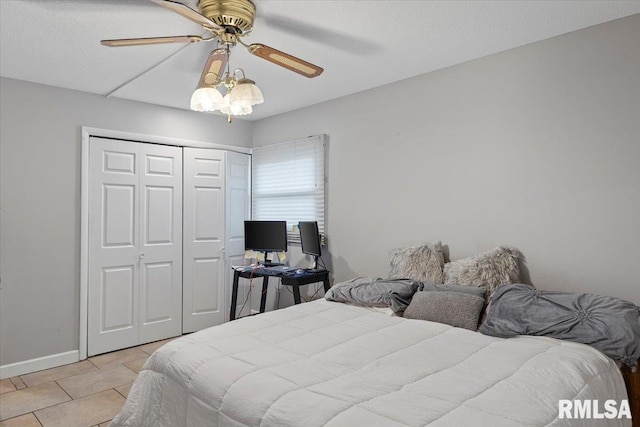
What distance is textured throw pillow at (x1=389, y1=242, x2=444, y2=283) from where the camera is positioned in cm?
313

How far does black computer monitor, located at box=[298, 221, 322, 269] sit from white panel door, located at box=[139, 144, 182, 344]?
1390 mm

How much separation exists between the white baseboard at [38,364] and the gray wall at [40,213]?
0.04m

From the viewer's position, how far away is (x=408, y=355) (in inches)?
81.6

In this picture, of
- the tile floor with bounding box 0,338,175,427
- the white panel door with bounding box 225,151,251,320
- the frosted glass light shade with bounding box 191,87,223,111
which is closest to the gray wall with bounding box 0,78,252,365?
the tile floor with bounding box 0,338,175,427

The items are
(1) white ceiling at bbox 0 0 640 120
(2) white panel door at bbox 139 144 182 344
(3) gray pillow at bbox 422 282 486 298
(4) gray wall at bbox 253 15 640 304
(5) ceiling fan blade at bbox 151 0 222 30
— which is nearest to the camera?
(5) ceiling fan blade at bbox 151 0 222 30

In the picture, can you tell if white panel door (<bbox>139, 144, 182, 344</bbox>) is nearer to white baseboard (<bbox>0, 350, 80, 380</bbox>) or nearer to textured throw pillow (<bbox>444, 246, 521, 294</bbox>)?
white baseboard (<bbox>0, 350, 80, 380</bbox>)

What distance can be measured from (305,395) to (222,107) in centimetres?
158

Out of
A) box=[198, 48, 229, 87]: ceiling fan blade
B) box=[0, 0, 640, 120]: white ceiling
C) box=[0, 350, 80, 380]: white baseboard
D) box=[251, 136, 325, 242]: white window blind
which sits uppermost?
box=[0, 0, 640, 120]: white ceiling

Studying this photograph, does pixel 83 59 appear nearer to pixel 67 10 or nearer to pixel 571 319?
pixel 67 10

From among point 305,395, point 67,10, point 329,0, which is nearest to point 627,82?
point 329,0

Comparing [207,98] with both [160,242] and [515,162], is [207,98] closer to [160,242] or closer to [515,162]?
[515,162]

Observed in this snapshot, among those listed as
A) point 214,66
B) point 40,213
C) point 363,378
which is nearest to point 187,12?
point 214,66

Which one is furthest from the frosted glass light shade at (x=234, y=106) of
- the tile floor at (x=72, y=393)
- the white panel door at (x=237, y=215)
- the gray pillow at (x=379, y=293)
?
the white panel door at (x=237, y=215)

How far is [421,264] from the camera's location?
10.4 feet
